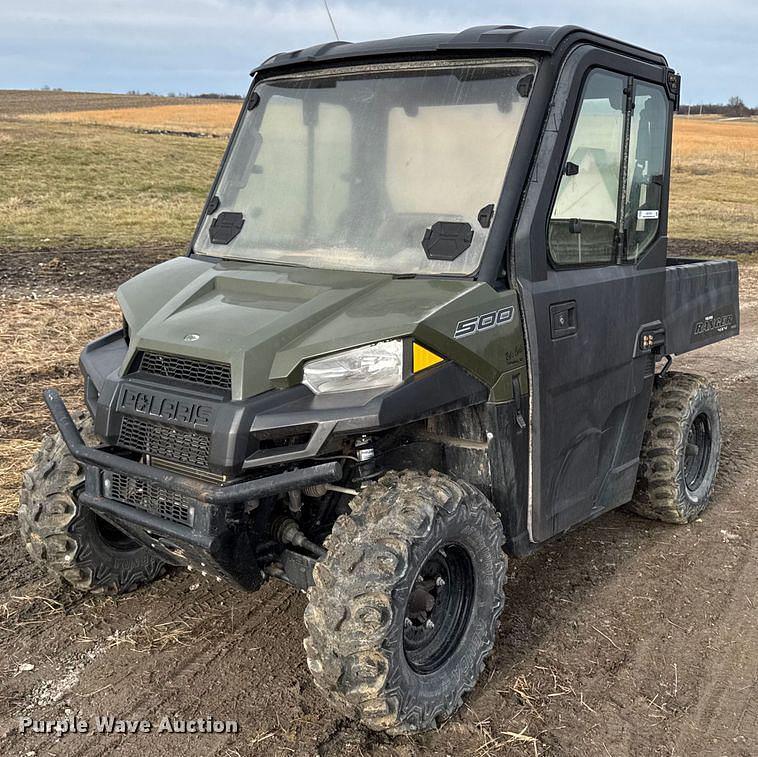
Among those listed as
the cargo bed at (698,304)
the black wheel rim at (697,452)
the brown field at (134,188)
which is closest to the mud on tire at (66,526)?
the cargo bed at (698,304)

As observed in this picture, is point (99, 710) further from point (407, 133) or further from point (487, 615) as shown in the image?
point (407, 133)

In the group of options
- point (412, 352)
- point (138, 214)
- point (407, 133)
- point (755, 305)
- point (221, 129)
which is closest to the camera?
point (412, 352)

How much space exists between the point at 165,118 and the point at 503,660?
56165mm

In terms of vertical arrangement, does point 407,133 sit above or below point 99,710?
above

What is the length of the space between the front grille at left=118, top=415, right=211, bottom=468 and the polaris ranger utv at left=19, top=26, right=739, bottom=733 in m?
0.01

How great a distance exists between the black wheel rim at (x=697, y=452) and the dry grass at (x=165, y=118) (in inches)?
1657

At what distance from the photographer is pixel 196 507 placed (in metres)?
3.09

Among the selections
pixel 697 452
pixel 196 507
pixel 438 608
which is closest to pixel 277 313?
pixel 196 507

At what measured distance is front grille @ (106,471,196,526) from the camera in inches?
123

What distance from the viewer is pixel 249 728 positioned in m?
3.26

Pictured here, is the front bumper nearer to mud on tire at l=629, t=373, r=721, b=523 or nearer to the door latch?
the door latch

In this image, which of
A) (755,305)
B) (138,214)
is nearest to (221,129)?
(138,214)

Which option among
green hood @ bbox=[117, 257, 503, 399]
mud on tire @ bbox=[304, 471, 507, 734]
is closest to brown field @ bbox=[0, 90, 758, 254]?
green hood @ bbox=[117, 257, 503, 399]

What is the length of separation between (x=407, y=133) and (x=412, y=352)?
120 centimetres
